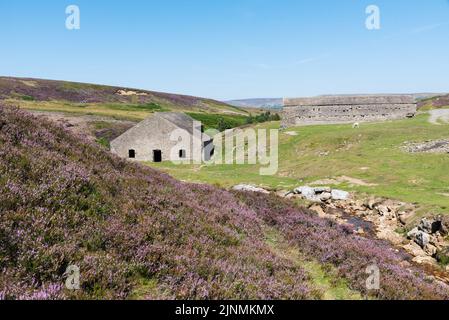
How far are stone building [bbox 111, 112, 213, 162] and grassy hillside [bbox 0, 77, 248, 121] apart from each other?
56.3 m

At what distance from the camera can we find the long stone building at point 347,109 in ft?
211

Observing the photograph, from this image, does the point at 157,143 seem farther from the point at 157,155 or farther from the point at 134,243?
the point at 134,243

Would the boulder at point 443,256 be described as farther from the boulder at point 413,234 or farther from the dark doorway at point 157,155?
the dark doorway at point 157,155

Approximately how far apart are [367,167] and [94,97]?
138m

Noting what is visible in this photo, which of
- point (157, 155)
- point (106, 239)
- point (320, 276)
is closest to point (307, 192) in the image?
point (320, 276)

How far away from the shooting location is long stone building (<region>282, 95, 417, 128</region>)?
6438cm

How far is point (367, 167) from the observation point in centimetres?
2991

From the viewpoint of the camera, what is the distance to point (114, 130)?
3014 inches

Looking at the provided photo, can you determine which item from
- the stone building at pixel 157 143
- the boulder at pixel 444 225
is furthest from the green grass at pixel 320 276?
the stone building at pixel 157 143

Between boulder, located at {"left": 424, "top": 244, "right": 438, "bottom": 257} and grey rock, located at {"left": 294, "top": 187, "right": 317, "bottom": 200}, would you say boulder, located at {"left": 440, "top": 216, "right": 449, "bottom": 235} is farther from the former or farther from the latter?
grey rock, located at {"left": 294, "top": 187, "right": 317, "bottom": 200}

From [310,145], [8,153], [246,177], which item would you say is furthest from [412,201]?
[310,145]

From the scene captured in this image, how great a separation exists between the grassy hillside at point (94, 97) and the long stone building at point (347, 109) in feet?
194

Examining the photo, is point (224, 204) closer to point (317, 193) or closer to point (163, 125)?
point (317, 193)
